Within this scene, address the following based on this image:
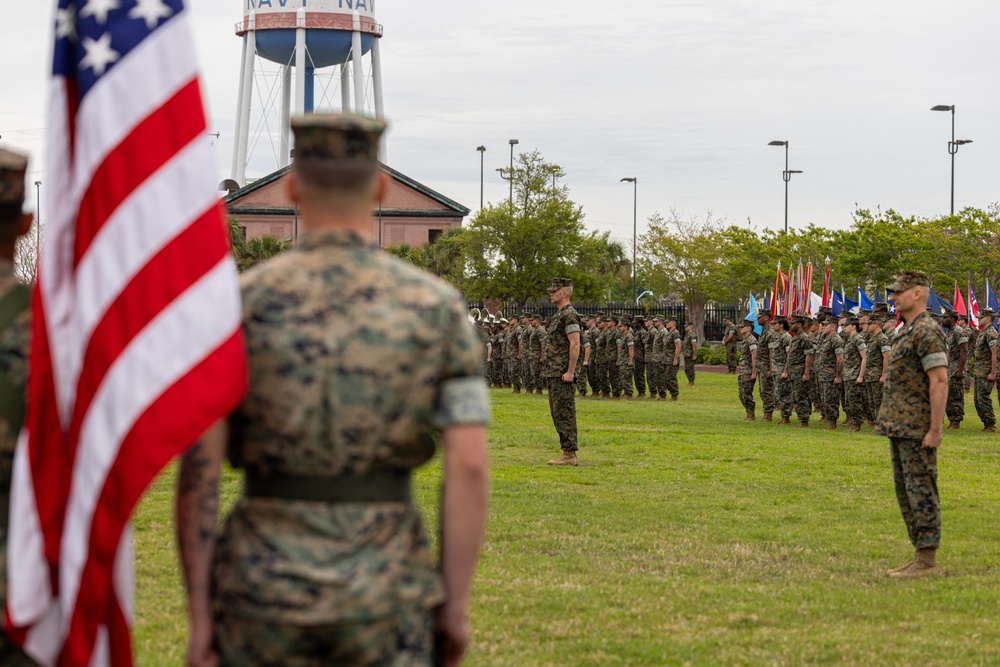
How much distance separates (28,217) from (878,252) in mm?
48512

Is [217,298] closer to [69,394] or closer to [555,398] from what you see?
[69,394]

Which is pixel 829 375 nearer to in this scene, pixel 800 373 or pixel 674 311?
pixel 800 373

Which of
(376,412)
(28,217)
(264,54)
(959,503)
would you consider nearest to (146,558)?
(28,217)

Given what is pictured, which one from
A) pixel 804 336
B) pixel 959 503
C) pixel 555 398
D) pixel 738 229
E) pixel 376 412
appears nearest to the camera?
pixel 376 412

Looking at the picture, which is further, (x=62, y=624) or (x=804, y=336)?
(x=804, y=336)

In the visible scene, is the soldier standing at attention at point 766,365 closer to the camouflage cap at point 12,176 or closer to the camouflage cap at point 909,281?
the camouflage cap at point 909,281

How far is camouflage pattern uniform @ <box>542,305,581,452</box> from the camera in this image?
1570 cm

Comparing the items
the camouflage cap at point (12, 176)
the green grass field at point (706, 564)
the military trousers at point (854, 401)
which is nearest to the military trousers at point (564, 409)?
the green grass field at point (706, 564)

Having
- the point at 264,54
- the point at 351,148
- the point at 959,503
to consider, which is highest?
the point at 264,54

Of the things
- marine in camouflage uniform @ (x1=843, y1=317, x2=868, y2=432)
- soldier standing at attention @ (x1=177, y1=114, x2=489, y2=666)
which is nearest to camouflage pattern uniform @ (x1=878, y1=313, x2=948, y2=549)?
soldier standing at attention @ (x1=177, y1=114, x2=489, y2=666)

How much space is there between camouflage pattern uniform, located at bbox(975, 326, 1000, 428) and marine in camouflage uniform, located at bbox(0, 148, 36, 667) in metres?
22.4

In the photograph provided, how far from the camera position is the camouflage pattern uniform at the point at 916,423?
9.64 m

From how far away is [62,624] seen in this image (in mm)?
3533

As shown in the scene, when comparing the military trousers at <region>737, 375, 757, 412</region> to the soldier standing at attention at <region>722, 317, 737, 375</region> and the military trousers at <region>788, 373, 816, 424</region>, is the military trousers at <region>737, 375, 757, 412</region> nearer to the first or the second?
the military trousers at <region>788, 373, 816, 424</region>
